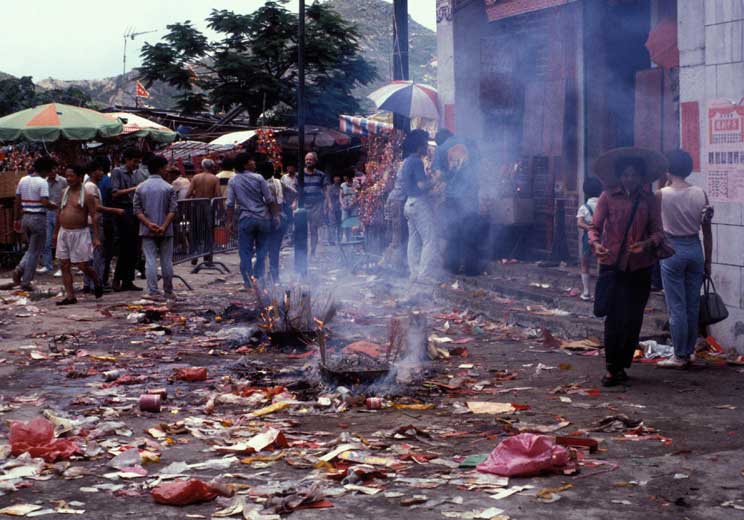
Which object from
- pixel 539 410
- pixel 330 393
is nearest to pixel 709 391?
pixel 539 410

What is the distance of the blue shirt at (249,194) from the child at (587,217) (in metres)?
4.28

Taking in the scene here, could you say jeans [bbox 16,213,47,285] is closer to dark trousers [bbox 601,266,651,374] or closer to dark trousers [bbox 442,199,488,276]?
dark trousers [bbox 442,199,488,276]

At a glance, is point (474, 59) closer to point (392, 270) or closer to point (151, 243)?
point (392, 270)

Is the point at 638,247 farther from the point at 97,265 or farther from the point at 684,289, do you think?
the point at 97,265

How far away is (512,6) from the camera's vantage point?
15320 mm

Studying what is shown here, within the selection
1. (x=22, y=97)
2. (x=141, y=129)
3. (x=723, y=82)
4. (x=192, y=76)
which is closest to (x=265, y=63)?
(x=192, y=76)

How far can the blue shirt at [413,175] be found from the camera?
46.1 feet

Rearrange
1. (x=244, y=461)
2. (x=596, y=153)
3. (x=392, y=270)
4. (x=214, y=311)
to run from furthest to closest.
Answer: (x=392, y=270) < (x=596, y=153) < (x=214, y=311) < (x=244, y=461)

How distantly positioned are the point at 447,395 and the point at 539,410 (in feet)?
2.74

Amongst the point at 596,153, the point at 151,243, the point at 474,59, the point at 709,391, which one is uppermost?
the point at 474,59

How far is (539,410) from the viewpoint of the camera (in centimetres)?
718

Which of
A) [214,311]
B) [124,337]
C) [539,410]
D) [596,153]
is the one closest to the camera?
[539,410]

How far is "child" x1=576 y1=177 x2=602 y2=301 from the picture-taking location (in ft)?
37.1

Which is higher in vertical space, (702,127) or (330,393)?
(702,127)
